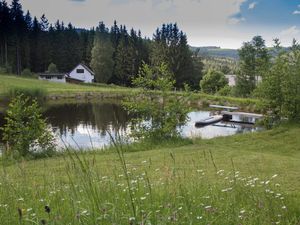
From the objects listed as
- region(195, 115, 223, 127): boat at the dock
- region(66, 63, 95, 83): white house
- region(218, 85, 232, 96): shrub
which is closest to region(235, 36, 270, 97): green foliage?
region(218, 85, 232, 96): shrub

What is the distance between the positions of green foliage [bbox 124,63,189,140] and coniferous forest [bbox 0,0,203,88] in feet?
161

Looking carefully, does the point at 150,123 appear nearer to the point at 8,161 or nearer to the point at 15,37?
the point at 8,161

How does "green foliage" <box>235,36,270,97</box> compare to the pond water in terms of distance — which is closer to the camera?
the pond water

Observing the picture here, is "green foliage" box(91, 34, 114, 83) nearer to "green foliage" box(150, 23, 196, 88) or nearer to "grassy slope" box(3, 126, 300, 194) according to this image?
"green foliage" box(150, 23, 196, 88)

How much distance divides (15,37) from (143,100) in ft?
198

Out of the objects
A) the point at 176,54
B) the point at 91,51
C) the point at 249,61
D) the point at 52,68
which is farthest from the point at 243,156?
the point at 91,51

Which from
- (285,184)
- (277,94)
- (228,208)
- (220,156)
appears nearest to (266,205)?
(228,208)

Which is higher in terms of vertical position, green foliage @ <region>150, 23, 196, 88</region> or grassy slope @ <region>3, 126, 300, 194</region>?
green foliage @ <region>150, 23, 196, 88</region>

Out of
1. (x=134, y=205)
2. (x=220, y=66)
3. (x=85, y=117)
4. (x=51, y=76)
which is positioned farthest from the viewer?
(x=220, y=66)

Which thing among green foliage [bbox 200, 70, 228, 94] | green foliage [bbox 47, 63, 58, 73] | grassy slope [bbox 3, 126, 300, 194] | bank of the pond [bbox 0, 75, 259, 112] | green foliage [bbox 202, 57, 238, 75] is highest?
green foliage [bbox 202, 57, 238, 75]

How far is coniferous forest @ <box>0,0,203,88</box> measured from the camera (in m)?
67.8

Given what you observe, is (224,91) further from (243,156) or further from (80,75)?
(243,156)

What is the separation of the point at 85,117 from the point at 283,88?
64.8ft

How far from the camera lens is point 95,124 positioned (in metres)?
29.0
